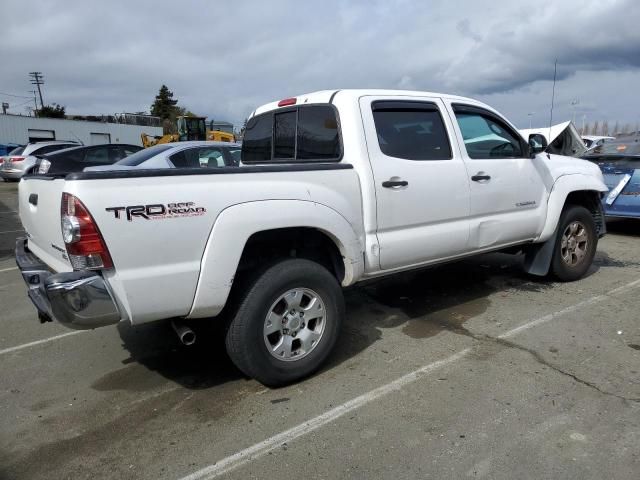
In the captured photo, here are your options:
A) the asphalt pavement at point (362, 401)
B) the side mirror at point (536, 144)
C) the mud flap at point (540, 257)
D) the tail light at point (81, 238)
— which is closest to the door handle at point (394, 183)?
A: the asphalt pavement at point (362, 401)

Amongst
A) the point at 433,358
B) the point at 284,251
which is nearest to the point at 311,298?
the point at 284,251

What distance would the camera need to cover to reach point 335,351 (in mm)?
4043

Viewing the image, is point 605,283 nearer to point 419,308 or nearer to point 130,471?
point 419,308

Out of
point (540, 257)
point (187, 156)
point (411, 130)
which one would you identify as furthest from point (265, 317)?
point (187, 156)

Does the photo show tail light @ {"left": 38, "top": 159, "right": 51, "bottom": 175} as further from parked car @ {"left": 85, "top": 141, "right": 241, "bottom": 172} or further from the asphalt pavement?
the asphalt pavement

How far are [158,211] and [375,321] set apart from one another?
100.0 inches

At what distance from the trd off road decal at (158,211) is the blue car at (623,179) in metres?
7.18

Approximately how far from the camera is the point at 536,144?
5066 mm

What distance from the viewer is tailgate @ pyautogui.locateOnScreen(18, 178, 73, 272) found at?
2945 mm

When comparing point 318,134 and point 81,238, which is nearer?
point 81,238

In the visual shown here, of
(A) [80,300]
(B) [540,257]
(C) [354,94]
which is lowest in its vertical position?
(B) [540,257]

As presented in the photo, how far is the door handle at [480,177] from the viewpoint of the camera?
443 centimetres

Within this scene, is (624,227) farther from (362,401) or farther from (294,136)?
(362,401)

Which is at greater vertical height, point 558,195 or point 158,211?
point 158,211
